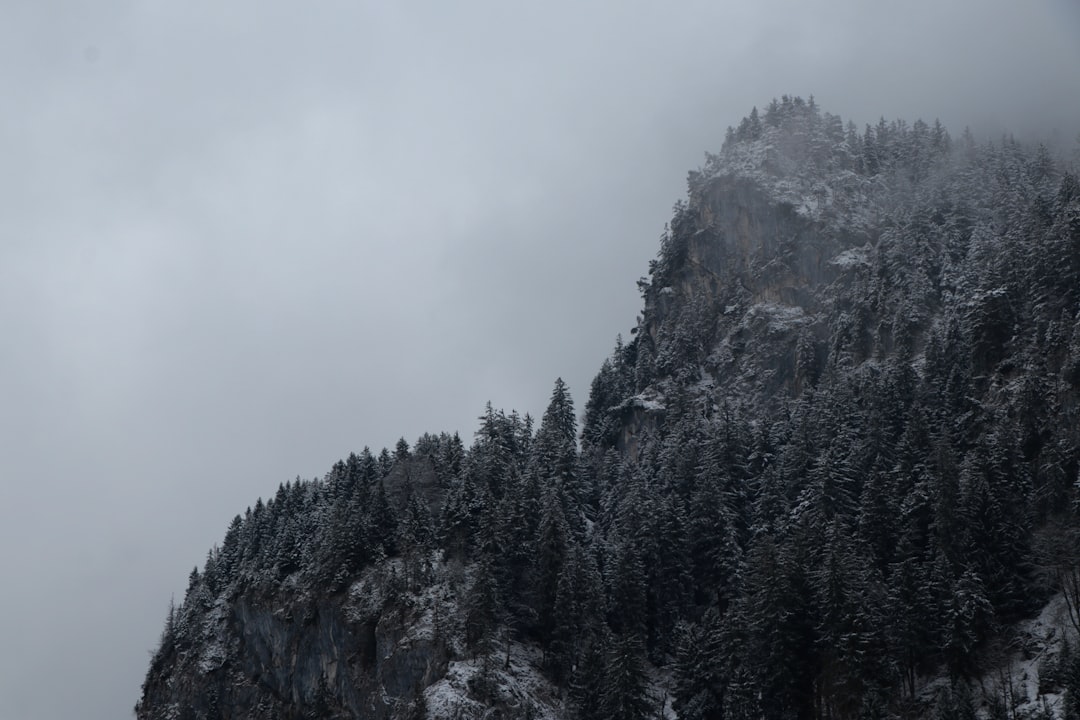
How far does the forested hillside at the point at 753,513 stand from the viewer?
253 feet

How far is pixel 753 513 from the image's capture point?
346 ft

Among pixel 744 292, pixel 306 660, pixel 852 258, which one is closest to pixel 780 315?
pixel 744 292

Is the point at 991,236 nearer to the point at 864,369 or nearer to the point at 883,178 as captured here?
the point at 864,369

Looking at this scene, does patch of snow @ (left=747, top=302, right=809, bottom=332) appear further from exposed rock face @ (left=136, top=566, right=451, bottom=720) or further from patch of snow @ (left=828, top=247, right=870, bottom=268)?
exposed rock face @ (left=136, top=566, right=451, bottom=720)

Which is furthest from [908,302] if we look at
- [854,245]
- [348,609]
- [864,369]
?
[348,609]

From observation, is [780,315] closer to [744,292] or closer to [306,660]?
[744,292]

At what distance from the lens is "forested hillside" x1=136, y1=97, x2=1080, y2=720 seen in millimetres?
77250

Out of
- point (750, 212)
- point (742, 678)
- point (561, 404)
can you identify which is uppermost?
point (750, 212)

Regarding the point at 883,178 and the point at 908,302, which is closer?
the point at 908,302

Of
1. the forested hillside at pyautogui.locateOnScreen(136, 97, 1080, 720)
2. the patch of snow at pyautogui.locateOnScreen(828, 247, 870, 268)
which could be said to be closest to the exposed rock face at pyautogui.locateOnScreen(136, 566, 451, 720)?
the forested hillside at pyautogui.locateOnScreen(136, 97, 1080, 720)

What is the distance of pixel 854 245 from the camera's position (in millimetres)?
142625

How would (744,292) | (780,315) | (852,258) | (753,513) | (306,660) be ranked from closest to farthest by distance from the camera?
(753,513), (306,660), (852,258), (780,315), (744,292)

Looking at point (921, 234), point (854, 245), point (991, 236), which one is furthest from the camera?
point (854, 245)

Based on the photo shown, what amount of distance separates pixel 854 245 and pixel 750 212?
18887 mm
